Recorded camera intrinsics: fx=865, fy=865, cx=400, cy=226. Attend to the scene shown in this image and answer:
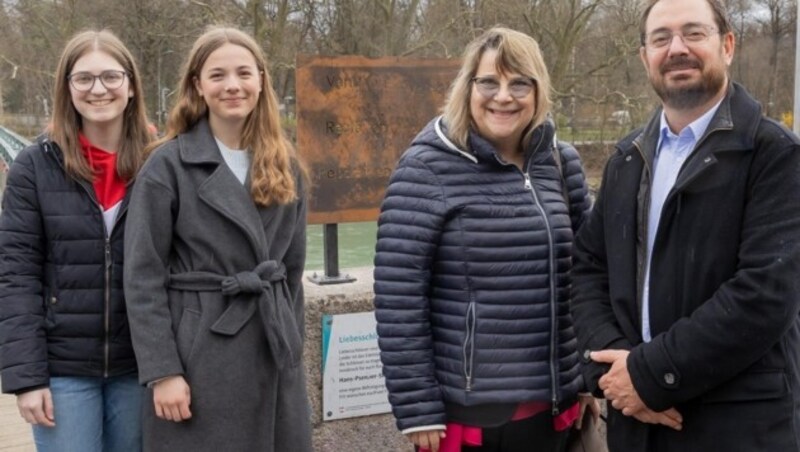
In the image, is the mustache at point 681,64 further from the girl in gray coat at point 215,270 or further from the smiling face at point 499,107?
the girl in gray coat at point 215,270

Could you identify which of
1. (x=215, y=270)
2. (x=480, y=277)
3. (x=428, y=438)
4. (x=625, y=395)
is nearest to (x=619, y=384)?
(x=625, y=395)

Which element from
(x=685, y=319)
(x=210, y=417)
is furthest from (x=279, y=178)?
(x=685, y=319)

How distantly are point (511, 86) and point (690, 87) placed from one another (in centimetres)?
52

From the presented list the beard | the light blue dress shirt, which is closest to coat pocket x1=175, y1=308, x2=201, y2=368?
the light blue dress shirt

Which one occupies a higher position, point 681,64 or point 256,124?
point 681,64

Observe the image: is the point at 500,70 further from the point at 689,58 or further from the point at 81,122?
the point at 81,122

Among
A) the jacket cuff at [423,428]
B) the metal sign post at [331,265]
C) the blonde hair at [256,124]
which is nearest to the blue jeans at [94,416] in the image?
the blonde hair at [256,124]

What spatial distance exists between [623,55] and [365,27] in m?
8.25

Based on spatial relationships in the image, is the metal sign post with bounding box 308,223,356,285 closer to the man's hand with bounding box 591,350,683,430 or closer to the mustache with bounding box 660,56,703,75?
the man's hand with bounding box 591,350,683,430

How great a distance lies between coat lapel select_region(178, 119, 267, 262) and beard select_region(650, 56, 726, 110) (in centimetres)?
120

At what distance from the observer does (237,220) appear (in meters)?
2.50

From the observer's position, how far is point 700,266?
7.08 ft

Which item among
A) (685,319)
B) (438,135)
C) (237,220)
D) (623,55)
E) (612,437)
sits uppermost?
(623,55)

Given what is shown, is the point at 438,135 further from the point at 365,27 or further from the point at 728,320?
the point at 365,27
